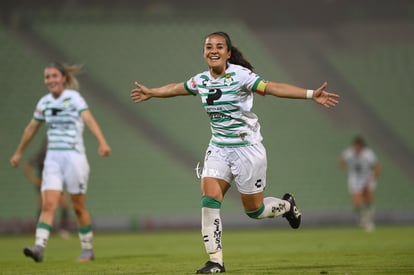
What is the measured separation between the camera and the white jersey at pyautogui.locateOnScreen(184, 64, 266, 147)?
9078 mm

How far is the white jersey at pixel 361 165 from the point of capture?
905 inches

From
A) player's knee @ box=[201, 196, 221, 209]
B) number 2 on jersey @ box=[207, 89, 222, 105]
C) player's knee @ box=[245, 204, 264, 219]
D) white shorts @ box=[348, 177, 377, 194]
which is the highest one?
white shorts @ box=[348, 177, 377, 194]

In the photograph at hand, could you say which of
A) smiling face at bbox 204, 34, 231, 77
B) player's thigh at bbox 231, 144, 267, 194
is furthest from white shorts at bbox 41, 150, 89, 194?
smiling face at bbox 204, 34, 231, 77

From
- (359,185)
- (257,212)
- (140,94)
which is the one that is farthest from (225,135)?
(359,185)

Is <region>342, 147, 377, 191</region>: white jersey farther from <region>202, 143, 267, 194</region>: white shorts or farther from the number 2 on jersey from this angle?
the number 2 on jersey

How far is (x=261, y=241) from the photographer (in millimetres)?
16891

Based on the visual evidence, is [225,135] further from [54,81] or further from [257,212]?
[54,81]

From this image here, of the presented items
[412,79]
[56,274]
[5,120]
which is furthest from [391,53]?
[56,274]

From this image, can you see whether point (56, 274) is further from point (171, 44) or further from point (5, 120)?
point (171, 44)

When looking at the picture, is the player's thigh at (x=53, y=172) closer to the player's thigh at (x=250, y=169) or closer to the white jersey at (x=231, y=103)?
the white jersey at (x=231, y=103)

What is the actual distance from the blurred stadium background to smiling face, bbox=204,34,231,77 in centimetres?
1415

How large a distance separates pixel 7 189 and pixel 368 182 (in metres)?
9.32

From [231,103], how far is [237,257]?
3.43m

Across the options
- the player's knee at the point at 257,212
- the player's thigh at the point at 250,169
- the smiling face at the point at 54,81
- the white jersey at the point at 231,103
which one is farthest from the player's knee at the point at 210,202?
the smiling face at the point at 54,81
